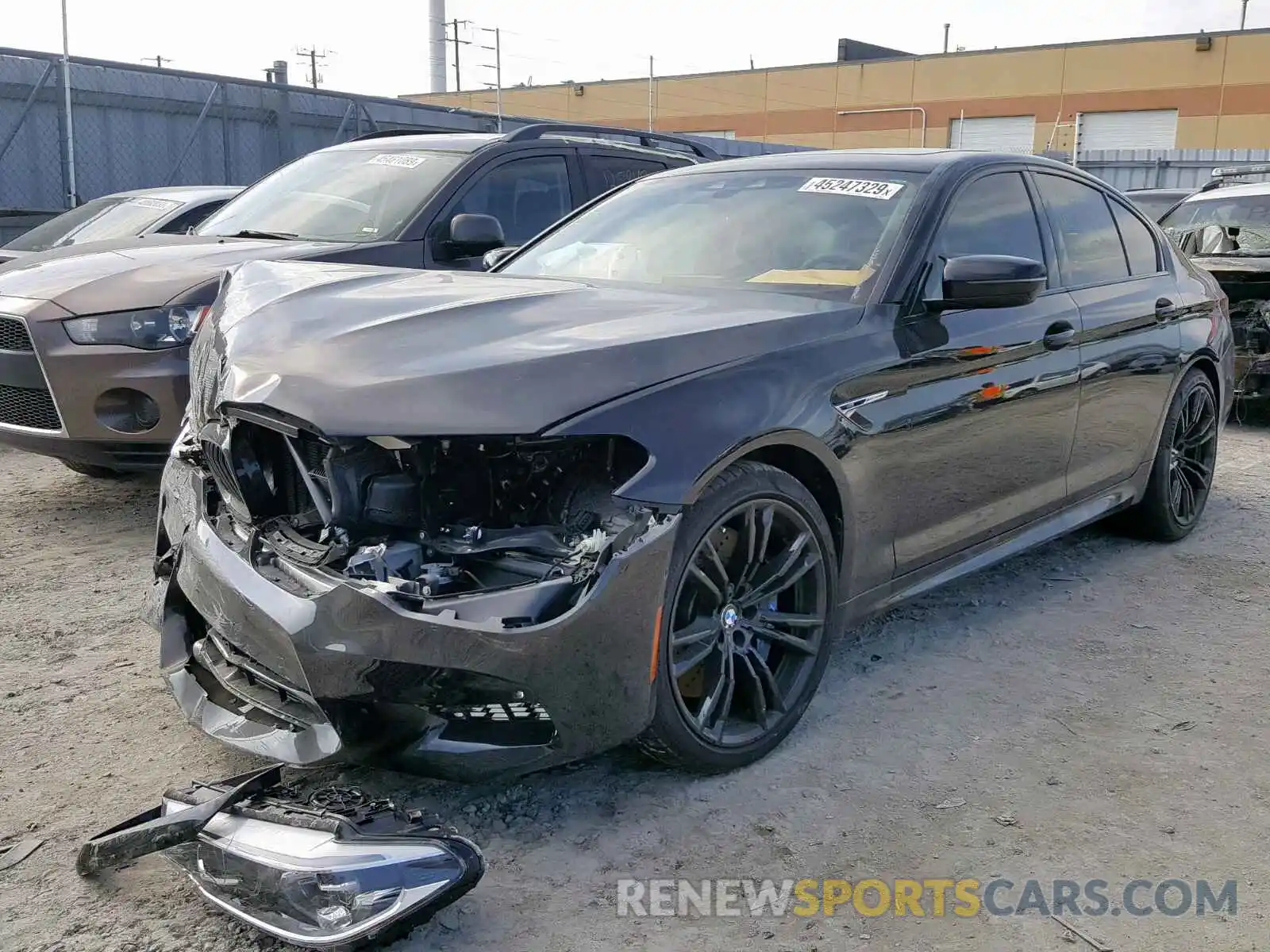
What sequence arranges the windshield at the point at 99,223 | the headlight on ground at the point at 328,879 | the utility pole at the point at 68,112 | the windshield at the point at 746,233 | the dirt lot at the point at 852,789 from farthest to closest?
the utility pole at the point at 68,112 → the windshield at the point at 99,223 → the windshield at the point at 746,233 → the dirt lot at the point at 852,789 → the headlight on ground at the point at 328,879

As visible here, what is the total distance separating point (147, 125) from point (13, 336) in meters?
8.85

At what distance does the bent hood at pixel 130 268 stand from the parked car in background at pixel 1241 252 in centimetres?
597

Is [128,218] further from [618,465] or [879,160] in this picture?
[618,465]

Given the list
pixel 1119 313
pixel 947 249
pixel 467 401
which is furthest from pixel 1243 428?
pixel 467 401

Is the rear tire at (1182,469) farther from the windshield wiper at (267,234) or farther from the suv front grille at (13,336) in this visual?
the suv front grille at (13,336)

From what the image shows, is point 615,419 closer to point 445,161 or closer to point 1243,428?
point 445,161

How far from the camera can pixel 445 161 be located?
598cm

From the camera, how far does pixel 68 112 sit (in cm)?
1119

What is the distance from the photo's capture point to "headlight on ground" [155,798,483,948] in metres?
→ 2.21

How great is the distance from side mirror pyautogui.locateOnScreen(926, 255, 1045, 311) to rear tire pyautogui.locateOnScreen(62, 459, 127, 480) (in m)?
3.95

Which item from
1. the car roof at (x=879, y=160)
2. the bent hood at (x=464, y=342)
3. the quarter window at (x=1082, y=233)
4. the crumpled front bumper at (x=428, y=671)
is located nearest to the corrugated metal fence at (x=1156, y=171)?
the quarter window at (x=1082, y=233)

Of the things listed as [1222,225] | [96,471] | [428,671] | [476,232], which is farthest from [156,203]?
[1222,225]

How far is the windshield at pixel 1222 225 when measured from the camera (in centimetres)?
852

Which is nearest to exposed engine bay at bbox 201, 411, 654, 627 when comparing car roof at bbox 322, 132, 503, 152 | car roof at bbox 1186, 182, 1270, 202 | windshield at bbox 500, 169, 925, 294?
windshield at bbox 500, 169, 925, 294
